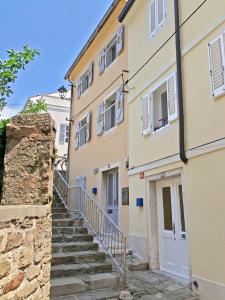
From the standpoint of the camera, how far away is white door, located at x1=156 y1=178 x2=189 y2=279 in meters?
6.05

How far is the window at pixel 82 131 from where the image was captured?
12.4 metres

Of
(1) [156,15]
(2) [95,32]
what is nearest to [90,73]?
(2) [95,32]

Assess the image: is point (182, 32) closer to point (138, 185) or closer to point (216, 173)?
point (216, 173)

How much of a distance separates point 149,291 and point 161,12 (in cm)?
683

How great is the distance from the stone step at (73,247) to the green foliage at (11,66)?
3474mm

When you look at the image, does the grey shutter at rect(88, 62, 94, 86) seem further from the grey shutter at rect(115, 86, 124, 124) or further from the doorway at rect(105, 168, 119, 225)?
the doorway at rect(105, 168, 119, 225)

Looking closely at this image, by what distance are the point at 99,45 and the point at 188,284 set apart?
32.5 ft

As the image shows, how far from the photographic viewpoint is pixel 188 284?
5.57 metres

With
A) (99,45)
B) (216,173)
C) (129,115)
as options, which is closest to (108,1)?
(99,45)

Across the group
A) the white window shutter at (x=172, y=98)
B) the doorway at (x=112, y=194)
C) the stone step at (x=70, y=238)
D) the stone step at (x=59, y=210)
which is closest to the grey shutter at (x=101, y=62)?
the doorway at (x=112, y=194)

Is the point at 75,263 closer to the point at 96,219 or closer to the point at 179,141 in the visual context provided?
the point at 96,219

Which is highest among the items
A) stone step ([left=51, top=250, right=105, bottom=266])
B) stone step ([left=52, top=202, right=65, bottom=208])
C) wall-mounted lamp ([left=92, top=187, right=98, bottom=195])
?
wall-mounted lamp ([left=92, top=187, right=98, bottom=195])

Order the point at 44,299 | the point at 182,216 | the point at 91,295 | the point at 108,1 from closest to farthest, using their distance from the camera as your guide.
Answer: the point at 44,299 < the point at 91,295 < the point at 182,216 < the point at 108,1

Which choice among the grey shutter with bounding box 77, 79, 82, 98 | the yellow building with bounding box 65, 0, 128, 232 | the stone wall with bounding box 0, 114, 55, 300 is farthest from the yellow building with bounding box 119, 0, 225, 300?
the grey shutter with bounding box 77, 79, 82, 98
